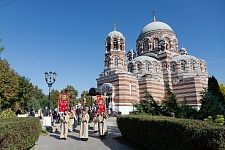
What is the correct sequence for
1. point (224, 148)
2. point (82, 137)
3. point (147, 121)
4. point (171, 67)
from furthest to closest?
1. point (171, 67)
2. point (82, 137)
3. point (147, 121)
4. point (224, 148)

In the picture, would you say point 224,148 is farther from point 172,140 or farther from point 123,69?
point 123,69

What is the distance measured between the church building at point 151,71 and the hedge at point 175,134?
22772mm

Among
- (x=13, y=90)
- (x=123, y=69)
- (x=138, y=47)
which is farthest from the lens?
(x=138, y=47)

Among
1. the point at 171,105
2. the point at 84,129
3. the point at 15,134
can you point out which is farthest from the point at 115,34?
the point at 15,134

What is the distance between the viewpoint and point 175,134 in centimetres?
495

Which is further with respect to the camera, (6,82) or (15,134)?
(6,82)

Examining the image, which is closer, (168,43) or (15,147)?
(15,147)

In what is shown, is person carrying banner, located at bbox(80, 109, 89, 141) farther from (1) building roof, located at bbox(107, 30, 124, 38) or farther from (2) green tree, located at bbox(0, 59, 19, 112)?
(1) building roof, located at bbox(107, 30, 124, 38)

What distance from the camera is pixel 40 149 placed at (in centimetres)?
764

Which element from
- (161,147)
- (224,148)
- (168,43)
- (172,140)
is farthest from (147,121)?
(168,43)

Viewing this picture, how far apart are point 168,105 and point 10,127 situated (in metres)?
8.64

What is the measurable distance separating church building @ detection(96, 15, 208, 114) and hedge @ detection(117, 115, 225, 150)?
74.7ft

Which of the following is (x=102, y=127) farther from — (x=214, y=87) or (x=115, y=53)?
(x=115, y=53)

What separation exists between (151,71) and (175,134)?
32.0 metres
